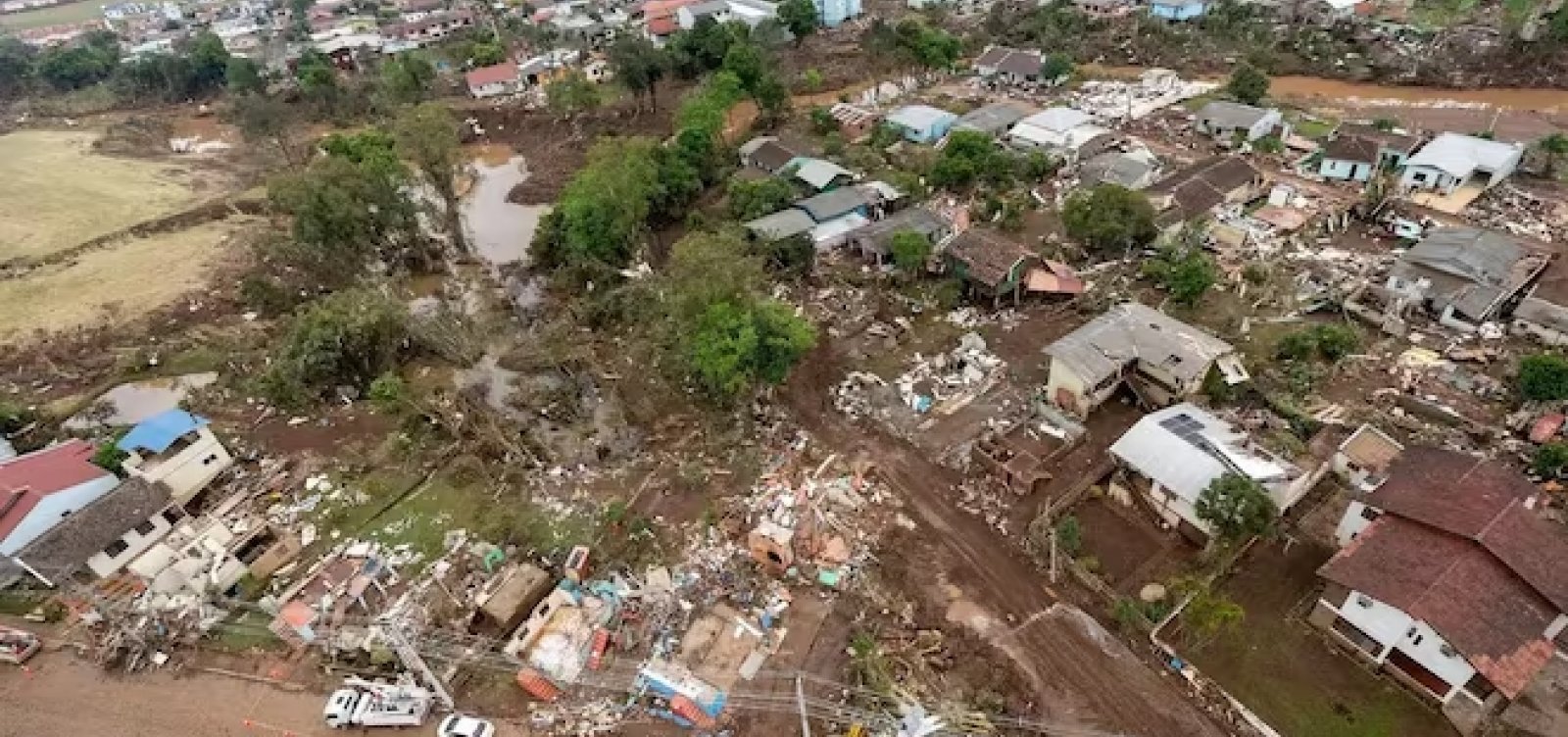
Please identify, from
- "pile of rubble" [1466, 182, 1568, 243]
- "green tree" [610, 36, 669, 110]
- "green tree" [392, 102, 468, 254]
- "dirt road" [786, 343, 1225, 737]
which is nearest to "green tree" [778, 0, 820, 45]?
"green tree" [610, 36, 669, 110]

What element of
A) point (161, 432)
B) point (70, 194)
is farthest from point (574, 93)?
point (161, 432)

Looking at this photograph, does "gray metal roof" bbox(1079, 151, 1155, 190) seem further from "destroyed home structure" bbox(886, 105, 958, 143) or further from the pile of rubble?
the pile of rubble

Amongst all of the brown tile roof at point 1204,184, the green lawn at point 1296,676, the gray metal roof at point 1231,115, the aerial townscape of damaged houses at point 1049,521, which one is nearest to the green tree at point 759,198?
the aerial townscape of damaged houses at point 1049,521

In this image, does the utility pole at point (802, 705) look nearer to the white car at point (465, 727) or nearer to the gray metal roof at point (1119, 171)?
the white car at point (465, 727)

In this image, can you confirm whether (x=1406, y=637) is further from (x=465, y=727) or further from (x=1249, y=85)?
(x=1249, y=85)

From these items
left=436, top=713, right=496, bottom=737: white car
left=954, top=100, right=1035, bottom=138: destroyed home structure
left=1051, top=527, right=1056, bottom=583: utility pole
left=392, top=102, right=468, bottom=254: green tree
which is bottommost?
left=436, top=713, right=496, bottom=737: white car

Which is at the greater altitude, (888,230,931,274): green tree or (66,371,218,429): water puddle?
(888,230,931,274): green tree
